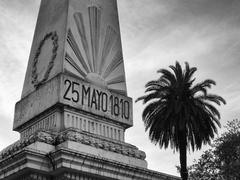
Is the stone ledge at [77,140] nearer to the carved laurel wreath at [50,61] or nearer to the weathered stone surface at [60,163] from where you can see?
the weathered stone surface at [60,163]

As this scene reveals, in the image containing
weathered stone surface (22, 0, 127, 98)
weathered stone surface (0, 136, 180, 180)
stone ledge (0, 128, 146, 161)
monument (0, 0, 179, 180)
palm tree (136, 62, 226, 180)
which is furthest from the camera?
palm tree (136, 62, 226, 180)

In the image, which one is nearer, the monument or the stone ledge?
the monument

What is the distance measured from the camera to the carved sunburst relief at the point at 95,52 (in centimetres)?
1995

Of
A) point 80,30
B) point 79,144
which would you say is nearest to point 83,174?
point 79,144

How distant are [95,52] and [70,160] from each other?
20.1 ft

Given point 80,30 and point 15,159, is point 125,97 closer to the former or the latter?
point 80,30

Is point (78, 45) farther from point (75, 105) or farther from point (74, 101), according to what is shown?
point (75, 105)

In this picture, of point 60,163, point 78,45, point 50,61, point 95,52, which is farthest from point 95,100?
point 60,163

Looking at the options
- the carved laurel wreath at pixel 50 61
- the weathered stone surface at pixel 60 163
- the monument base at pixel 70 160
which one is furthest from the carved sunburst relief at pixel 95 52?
the weathered stone surface at pixel 60 163

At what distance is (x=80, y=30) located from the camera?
67.5ft

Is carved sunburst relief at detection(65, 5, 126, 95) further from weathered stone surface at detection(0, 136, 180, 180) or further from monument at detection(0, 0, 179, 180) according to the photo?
weathered stone surface at detection(0, 136, 180, 180)

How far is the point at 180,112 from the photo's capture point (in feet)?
103

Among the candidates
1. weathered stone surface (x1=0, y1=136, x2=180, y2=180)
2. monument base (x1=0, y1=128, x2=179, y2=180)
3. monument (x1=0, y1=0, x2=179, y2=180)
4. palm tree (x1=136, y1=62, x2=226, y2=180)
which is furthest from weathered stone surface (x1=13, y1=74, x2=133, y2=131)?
palm tree (x1=136, y1=62, x2=226, y2=180)

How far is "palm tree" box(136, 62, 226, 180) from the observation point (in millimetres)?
31375
